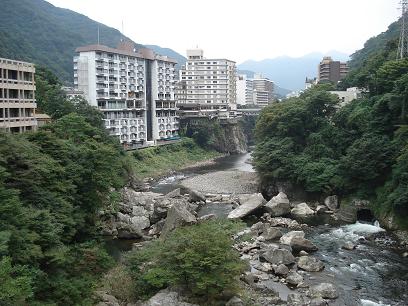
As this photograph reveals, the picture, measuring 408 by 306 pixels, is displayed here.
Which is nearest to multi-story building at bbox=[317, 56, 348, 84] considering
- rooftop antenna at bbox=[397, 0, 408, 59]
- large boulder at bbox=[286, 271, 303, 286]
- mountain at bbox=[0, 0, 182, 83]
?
rooftop antenna at bbox=[397, 0, 408, 59]

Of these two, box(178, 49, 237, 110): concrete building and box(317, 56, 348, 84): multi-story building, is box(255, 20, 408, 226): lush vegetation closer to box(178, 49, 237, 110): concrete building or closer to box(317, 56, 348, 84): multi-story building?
box(317, 56, 348, 84): multi-story building

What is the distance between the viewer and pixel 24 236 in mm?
15062

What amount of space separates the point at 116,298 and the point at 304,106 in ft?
109

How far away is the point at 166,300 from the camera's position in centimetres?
1734

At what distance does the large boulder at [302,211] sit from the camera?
1451 inches

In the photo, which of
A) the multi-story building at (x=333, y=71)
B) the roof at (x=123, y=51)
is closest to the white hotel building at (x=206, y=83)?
the roof at (x=123, y=51)

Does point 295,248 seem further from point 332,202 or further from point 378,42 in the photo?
point 378,42

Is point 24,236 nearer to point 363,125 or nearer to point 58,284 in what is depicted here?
point 58,284

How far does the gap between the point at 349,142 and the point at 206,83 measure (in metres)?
62.1

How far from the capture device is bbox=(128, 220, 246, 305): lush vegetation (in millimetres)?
17500

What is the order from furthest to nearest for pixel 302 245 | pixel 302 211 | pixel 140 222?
pixel 302 211, pixel 140 222, pixel 302 245

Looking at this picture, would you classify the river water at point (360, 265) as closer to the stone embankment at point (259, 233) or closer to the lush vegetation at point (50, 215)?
the stone embankment at point (259, 233)

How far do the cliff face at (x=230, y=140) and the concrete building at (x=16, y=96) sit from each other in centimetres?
5314

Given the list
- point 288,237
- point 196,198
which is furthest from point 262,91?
point 288,237
